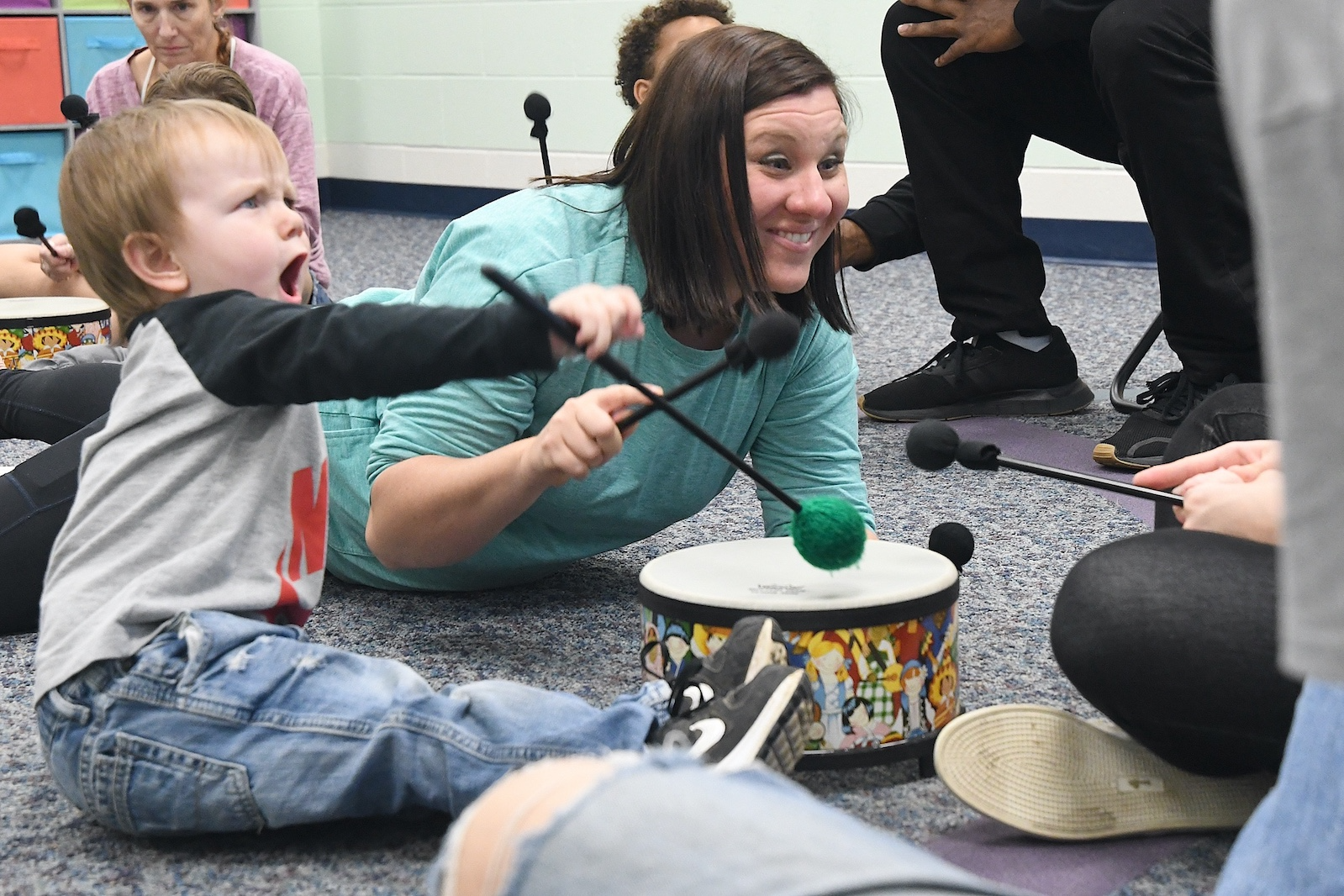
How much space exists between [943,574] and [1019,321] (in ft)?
3.59

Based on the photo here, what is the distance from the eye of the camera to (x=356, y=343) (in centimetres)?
78

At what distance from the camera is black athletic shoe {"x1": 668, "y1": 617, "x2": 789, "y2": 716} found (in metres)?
0.87

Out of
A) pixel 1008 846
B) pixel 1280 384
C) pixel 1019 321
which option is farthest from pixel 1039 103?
pixel 1280 384

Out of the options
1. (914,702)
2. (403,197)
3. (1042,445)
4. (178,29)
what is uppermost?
(178,29)

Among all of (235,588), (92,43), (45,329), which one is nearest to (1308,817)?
(235,588)

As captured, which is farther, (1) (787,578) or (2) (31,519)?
(2) (31,519)

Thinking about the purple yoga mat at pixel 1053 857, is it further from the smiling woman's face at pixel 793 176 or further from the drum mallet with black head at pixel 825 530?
the smiling woman's face at pixel 793 176

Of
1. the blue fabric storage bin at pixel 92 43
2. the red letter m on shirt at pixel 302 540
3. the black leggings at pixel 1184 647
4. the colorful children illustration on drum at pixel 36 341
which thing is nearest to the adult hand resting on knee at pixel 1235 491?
the black leggings at pixel 1184 647

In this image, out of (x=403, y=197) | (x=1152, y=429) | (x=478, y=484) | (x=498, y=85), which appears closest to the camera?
(x=478, y=484)

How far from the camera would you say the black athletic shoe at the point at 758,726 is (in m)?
0.82

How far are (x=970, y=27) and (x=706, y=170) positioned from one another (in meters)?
0.88

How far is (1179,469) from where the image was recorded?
37.7 inches

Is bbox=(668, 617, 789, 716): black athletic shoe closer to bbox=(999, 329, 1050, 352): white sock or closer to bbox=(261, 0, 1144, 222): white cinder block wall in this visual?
bbox=(999, 329, 1050, 352): white sock

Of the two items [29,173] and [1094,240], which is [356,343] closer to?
[1094,240]
